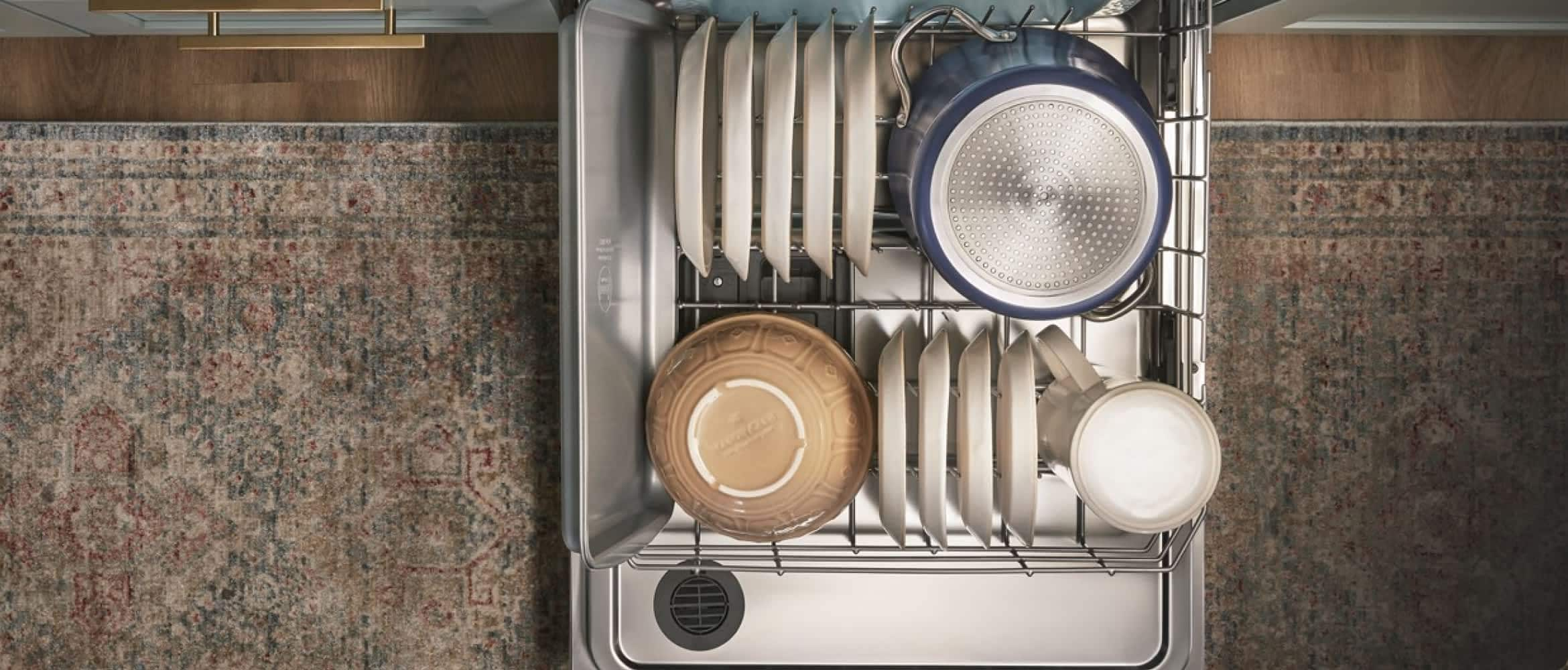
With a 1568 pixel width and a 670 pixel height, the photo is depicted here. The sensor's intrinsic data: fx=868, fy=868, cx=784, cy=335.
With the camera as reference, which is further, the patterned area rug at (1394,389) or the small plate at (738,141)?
the patterned area rug at (1394,389)

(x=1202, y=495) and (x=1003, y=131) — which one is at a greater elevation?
(x=1003, y=131)

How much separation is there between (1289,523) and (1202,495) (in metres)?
0.39

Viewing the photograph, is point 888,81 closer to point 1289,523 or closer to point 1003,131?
point 1003,131

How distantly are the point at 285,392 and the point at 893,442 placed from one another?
70cm

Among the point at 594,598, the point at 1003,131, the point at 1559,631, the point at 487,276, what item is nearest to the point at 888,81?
the point at 1003,131

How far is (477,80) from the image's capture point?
961 mm

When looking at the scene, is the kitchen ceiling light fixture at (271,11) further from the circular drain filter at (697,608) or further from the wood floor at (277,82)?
the circular drain filter at (697,608)

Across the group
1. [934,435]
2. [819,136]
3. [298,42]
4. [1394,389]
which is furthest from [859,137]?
[1394,389]

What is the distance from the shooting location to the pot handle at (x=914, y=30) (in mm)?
647

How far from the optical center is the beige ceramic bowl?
72 cm

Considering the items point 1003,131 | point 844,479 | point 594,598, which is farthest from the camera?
point 594,598

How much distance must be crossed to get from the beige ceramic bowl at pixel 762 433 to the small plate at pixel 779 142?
10 centimetres

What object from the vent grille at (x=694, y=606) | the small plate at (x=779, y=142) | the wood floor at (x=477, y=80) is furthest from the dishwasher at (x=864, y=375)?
the wood floor at (x=477, y=80)

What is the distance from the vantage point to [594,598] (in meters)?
0.88
